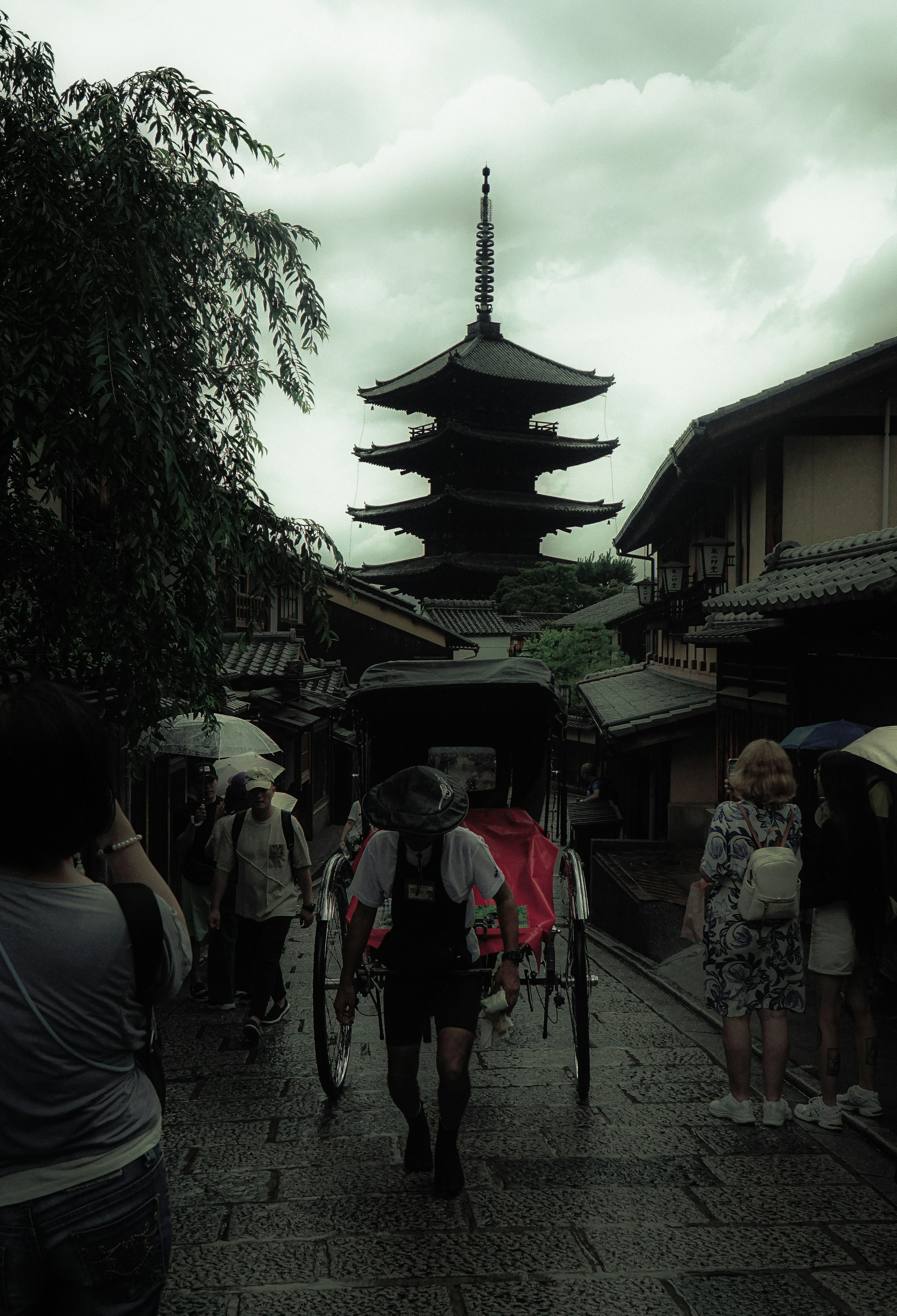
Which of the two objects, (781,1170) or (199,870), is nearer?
(781,1170)

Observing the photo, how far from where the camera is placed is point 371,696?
7.27 m

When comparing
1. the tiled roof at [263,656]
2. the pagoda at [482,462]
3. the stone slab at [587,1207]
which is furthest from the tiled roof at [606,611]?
the stone slab at [587,1207]

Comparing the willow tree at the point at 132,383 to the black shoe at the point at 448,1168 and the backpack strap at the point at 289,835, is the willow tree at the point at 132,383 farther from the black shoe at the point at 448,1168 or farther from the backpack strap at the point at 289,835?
the black shoe at the point at 448,1168

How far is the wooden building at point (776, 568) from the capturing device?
8.52 m

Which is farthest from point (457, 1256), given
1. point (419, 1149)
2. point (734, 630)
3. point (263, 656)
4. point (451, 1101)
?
point (263, 656)

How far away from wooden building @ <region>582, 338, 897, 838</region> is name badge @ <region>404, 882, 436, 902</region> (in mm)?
3633

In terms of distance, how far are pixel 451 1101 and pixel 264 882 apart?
301 cm

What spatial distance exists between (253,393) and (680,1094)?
17.9ft

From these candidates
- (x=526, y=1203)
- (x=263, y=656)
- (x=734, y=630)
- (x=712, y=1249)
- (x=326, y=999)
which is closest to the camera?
(x=712, y=1249)

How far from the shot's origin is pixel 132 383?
5.31 meters

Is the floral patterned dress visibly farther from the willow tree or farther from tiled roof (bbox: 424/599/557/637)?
tiled roof (bbox: 424/599/557/637)

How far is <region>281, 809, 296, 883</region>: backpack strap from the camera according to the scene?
7066mm

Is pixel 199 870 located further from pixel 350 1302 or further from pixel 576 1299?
pixel 576 1299

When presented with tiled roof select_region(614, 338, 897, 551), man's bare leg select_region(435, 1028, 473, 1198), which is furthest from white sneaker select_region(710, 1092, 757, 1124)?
tiled roof select_region(614, 338, 897, 551)
